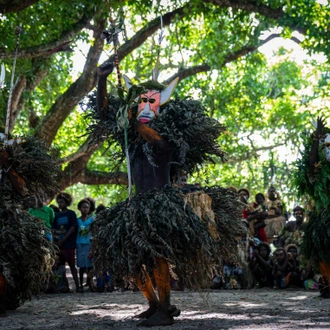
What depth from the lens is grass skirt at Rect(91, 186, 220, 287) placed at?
5855mm

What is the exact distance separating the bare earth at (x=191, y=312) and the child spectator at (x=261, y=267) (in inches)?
50.7

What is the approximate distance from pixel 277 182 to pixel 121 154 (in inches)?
545

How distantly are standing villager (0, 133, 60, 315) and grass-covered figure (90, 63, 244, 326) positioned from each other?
98 centimetres

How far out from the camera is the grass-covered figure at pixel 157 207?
5895 mm

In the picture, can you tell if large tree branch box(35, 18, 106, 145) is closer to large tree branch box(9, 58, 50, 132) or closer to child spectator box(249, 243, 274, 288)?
large tree branch box(9, 58, 50, 132)

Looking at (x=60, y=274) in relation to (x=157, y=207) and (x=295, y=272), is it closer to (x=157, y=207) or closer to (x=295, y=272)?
(x=295, y=272)

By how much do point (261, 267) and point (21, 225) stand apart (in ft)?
18.0

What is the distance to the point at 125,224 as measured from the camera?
5.96m

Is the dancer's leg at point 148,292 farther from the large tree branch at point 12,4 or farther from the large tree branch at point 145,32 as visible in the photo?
the large tree branch at point 145,32

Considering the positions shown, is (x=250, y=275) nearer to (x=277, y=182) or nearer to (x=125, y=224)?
(x=125, y=224)

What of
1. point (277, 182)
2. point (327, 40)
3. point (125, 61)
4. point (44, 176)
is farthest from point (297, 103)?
point (44, 176)

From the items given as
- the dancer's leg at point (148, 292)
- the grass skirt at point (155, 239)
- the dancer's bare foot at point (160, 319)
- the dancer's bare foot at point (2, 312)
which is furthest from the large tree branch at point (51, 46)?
the dancer's bare foot at point (160, 319)

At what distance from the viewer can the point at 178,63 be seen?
757 inches

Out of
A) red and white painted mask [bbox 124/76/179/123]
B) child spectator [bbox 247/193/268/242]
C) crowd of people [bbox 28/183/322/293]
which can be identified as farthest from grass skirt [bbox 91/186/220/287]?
child spectator [bbox 247/193/268/242]
